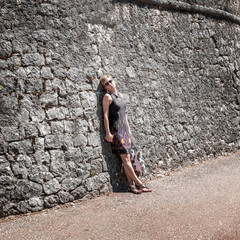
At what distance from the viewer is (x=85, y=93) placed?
18.2ft

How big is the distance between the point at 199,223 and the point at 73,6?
397 cm

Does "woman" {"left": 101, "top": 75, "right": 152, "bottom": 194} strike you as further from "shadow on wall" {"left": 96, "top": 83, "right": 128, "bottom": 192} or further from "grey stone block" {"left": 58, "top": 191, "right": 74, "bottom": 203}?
"grey stone block" {"left": 58, "top": 191, "right": 74, "bottom": 203}

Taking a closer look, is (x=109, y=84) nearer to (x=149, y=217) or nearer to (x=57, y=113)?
(x=57, y=113)

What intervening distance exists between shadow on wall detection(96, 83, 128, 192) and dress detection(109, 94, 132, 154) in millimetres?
139

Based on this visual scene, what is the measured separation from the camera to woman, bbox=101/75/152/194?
556cm

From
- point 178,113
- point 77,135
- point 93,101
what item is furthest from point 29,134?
point 178,113

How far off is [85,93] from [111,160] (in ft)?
4.08

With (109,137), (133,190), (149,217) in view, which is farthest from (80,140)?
(149,217)

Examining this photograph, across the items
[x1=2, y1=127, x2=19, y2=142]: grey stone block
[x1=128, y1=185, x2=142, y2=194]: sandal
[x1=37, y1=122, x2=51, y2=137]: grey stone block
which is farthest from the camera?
[x1=128, y1=185, x2=142, y2=194]: sandal

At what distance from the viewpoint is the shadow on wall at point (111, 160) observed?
5656 mm

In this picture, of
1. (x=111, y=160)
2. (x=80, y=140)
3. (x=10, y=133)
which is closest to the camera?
(x=10, y=133)

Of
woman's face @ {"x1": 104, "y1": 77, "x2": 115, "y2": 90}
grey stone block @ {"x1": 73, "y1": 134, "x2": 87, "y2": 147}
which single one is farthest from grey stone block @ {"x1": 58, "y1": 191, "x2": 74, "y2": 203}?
woman's face @ {"x1": 104, "y1": 77, "x2": 115, "y2": 90}

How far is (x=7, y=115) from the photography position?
4.83m

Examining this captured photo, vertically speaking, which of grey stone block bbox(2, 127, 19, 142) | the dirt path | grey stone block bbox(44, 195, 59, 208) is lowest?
the dirt path
